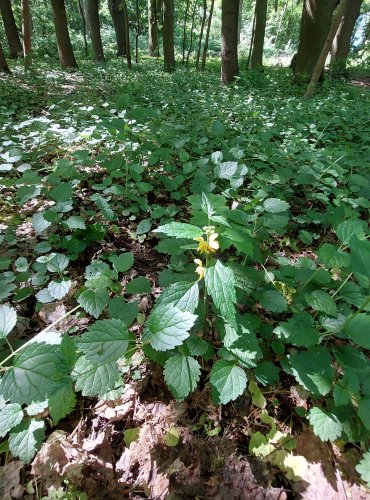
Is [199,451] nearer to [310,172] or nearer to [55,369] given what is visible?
[55,369]

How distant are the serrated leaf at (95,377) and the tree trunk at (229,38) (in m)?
9.01

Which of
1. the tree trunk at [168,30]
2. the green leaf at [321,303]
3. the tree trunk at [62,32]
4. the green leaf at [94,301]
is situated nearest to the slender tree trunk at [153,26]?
the tree trunk at [168,30]

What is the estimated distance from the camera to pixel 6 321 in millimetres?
1146

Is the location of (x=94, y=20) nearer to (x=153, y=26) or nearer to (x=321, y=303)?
(x=153, y=26)

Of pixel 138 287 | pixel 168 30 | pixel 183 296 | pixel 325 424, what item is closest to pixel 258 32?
pixel 168 30

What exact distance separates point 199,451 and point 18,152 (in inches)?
101

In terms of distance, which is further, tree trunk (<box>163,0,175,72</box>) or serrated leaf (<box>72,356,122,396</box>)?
tree trunk (<box>163,0,175,72</box>)

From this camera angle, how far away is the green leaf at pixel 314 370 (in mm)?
1189

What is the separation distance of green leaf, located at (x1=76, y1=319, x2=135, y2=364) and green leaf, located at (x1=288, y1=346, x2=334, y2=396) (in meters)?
0.74

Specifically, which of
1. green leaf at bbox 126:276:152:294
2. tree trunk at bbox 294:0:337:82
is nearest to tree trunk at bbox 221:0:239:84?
tree trunk at bbox 294:0:337:82

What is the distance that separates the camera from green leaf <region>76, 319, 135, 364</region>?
1082mm

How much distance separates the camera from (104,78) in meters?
9.41

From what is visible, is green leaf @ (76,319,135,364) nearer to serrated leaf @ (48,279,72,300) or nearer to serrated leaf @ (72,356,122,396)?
serrated leaf @ (72,356,122,396)

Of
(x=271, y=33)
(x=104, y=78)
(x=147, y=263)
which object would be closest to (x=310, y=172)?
(x=147, y=263)
